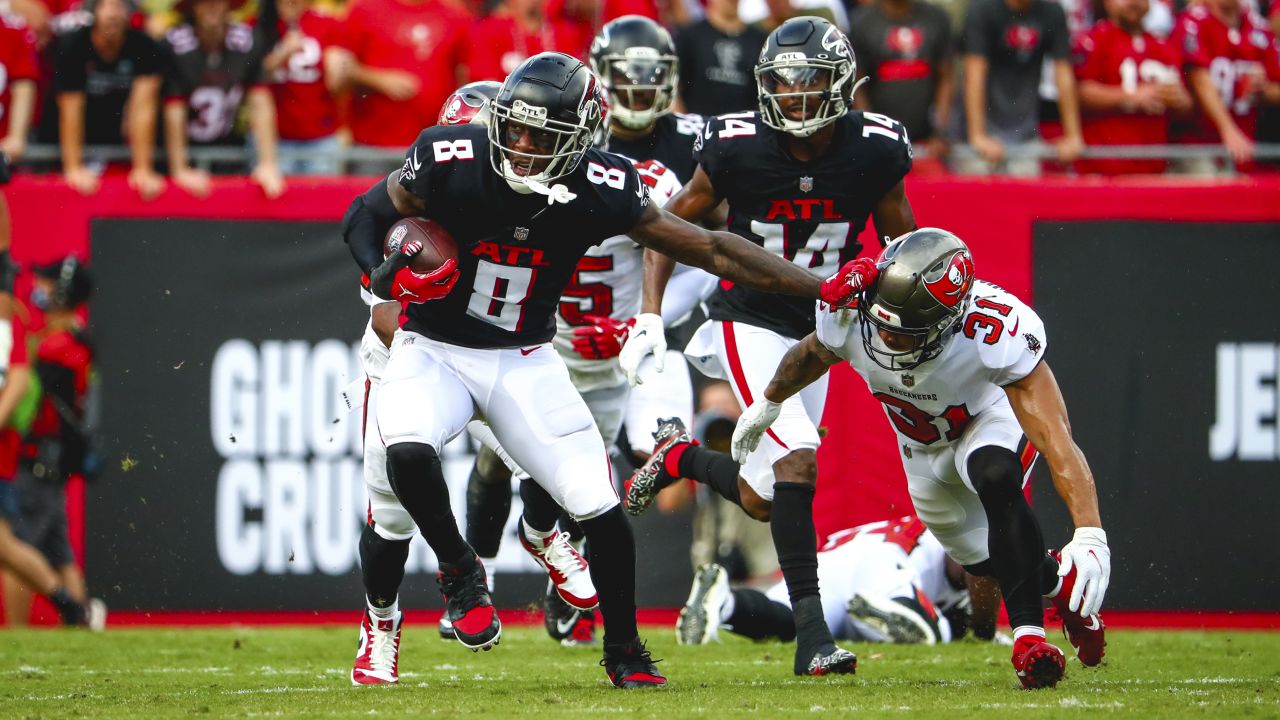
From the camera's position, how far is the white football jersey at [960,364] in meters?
5.36

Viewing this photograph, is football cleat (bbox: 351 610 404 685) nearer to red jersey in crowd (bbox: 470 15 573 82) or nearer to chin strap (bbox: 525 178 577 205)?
chin strap (bbox: 525 178 577 205)

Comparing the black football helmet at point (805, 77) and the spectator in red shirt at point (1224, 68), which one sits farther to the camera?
the spectator in red shirt at point (1224, 68)

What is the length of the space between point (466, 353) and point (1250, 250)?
5040 millimetres

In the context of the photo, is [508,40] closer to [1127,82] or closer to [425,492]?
[1127,82]

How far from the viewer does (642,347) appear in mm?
5867

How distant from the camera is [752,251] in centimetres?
557

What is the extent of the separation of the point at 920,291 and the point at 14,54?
5876 mm

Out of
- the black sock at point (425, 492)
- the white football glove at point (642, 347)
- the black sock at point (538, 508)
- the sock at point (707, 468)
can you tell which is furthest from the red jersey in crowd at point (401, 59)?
the black sock at point (425, 492)

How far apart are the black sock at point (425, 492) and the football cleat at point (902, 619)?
8.90ft

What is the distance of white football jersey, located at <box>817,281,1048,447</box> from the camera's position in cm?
536

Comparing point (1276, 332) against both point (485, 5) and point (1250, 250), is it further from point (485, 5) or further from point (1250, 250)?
point (485, 5)

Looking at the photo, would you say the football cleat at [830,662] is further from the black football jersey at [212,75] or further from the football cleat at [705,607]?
the black football jersey at [212,75]

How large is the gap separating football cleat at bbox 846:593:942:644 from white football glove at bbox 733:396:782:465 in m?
1.76

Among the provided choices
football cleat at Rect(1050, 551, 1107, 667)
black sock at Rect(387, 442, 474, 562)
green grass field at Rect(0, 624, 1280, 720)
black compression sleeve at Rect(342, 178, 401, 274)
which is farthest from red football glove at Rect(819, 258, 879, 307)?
black compression sleeve at Rect(342, 178, 401, 274)
